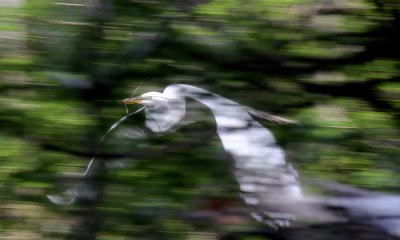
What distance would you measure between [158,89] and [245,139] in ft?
0.78

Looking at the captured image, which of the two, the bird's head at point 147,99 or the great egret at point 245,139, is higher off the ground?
the bird's head at point 147,99

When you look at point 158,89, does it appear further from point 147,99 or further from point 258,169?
point 258,169

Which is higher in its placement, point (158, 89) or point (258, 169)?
point (158, 89)

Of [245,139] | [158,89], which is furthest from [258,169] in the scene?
[158,89]

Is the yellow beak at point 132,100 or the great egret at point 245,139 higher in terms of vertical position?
the yellow beak at point 132,100

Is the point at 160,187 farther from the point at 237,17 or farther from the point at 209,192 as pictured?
the point at 237,17

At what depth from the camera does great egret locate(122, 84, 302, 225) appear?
1769mm

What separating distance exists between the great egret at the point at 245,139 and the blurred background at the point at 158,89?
0.02 m

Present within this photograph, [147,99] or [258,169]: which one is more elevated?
[147,99]

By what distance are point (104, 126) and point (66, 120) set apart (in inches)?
3.6

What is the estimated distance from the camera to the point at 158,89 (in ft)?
6.05

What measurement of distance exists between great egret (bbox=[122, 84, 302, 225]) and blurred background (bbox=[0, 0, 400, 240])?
2 centimetres

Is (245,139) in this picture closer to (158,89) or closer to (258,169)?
(258,169)

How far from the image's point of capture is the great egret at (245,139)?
5.80ft
